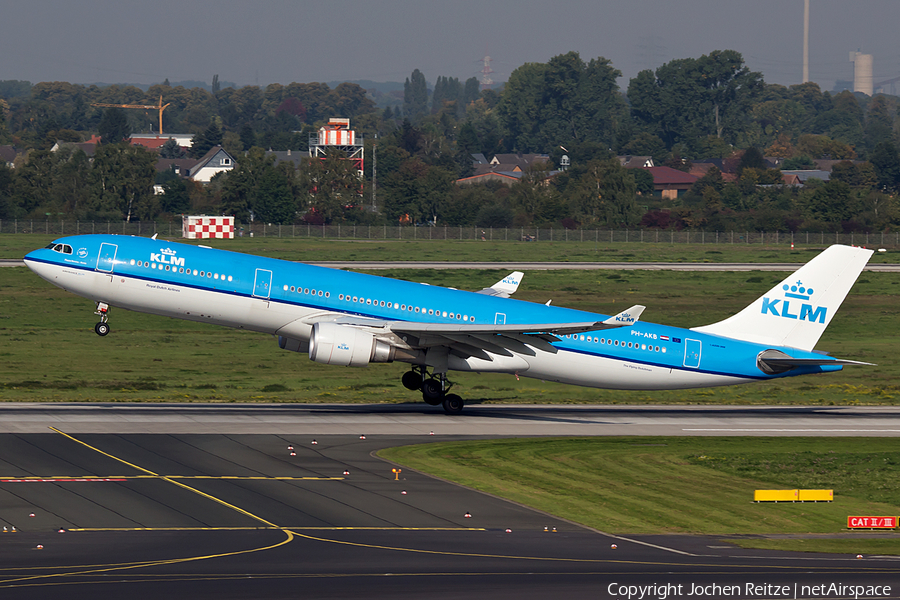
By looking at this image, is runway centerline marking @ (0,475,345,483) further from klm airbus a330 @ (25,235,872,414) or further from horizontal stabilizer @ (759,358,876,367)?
horizontal stabilizer @ (759,358,876,367)

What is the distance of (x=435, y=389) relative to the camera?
4941cm

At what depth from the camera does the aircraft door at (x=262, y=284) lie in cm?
4544

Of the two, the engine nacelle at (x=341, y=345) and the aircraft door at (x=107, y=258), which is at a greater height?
the aircraft door at (x=107, y=258)

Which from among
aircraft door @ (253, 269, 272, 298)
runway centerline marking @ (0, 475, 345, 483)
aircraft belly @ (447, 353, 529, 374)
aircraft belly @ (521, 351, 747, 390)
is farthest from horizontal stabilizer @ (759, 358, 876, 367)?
runway centerline marking @ (0, 475, 345, 483)

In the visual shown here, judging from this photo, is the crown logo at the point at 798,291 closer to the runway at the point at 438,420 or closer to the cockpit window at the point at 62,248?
the runway at the point at 438,420

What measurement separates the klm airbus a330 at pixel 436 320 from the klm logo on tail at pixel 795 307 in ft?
0.15

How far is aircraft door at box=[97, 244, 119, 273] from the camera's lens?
44.8 m

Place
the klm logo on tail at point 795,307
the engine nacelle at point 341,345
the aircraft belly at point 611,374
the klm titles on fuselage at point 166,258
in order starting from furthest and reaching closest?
the klm logo on tail at point 795,307 → the aircraft belly at point 611,374 → the klm titles on fuselage at point 166,258 → the engine nacelle at point 341,345

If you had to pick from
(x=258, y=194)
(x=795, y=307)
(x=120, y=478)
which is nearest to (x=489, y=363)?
(x=795, y=307)

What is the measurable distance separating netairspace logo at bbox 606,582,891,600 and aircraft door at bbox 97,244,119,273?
28.2m

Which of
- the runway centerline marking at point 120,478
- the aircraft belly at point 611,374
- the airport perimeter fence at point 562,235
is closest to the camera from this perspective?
the runway centerline marking at point 120,478

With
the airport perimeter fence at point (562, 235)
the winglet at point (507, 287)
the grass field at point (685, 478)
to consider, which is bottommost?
the grass field at point (685, 478)

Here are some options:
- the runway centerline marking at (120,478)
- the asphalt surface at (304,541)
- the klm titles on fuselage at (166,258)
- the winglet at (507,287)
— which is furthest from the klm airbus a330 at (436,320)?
the runway centerline marking at (120,478)

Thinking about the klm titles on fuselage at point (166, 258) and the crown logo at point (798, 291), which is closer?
the klm titles on fuselage at point (166, 258)
